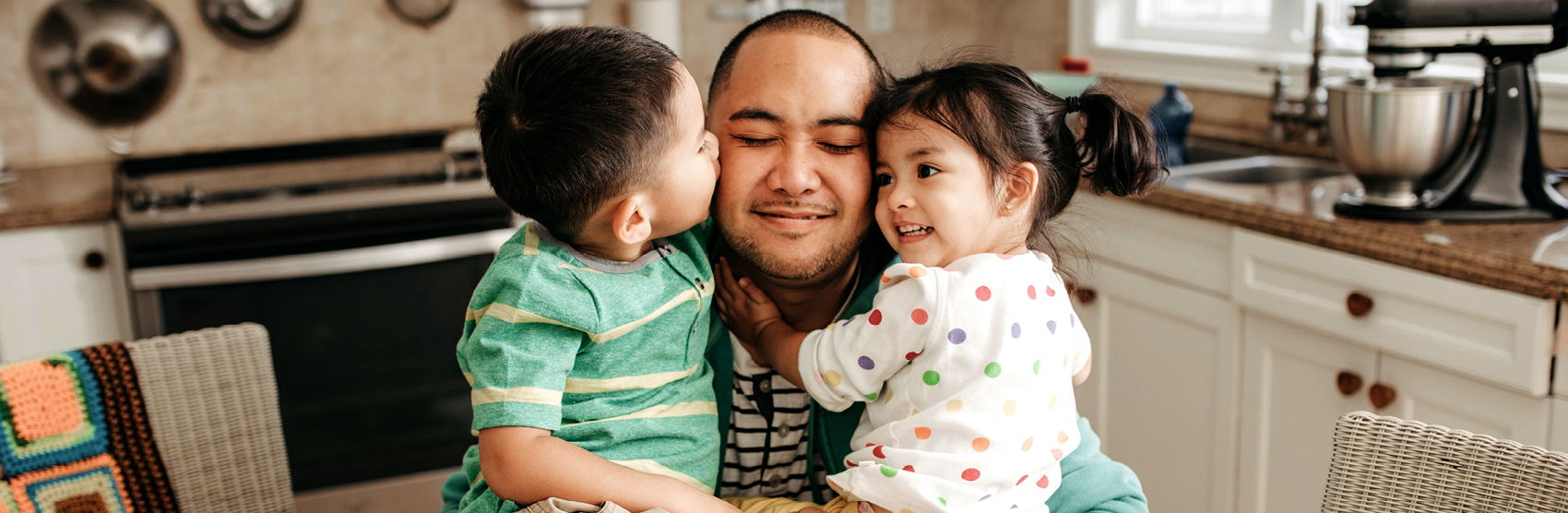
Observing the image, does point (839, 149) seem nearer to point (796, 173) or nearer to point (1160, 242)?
point (796, 173)

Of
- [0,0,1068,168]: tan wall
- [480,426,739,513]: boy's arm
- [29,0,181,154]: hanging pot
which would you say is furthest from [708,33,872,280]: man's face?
[29,0,181,154]: hanging pot

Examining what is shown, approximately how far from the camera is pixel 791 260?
1.29 meters

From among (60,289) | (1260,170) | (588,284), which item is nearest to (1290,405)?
(1260,170)

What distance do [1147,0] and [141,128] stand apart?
2808mm

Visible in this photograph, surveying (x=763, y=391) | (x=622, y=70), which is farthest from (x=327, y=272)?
(x=622, y=70)

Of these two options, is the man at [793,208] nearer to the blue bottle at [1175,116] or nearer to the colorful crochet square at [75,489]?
the colorful crochet square at [75,489]

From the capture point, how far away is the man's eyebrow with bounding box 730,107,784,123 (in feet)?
4.17

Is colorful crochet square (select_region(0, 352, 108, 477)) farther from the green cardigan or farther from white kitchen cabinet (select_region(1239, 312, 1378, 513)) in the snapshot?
white kitchen cabinet (select_region(1239, 312, 1378, 513))

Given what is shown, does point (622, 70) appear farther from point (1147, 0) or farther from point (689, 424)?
point (1147, 0)

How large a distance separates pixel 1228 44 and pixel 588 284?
2353 mm

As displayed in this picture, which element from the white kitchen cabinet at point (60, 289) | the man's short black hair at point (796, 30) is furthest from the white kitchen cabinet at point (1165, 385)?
the white kitchen cabinet at point (60, 289)

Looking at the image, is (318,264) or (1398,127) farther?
(318,264)

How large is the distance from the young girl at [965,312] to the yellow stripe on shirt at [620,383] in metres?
0.14

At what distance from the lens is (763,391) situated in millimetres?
1328
